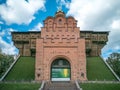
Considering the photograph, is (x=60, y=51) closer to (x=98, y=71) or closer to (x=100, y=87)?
(x=98, y=71)

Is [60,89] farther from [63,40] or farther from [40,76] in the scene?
[63,40]

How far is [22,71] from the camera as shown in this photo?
39219 mm

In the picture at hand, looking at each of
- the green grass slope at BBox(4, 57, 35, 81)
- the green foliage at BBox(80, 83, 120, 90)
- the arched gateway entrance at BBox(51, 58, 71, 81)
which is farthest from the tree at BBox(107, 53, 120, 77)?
the green foliage at BBox(80, 83, 120, 90)

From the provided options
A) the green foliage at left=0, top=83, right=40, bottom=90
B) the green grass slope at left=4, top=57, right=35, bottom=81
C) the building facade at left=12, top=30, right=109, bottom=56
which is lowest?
the green foliage at left=0, top=83, right=40, bottom=90

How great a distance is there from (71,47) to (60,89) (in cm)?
990

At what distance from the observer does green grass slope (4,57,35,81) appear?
119ft

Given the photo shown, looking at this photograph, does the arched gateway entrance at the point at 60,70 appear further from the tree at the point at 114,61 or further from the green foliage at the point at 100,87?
the tree at the point at 114,61

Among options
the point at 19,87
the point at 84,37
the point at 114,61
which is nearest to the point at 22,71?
the point at 19,87

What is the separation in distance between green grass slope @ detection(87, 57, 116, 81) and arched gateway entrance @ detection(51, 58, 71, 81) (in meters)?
3.90

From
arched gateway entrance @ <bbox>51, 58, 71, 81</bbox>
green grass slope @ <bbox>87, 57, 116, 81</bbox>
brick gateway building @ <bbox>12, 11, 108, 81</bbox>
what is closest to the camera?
brick gateway building @ <bbox>12, 11, 108, 81</bbox>

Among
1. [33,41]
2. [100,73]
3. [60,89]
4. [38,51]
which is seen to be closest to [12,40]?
[33,41]

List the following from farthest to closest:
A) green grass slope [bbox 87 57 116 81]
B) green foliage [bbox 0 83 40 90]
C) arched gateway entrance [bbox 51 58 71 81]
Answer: green grass slope [bbox 87 57 116 81] < arched gateway entrance [bbox 51 58 71 81] < green foliage [bbox 0 83 40 90]

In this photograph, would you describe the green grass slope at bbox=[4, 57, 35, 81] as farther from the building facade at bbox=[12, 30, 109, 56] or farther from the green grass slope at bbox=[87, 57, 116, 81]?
the green grass slope at bbox=[87, 57, 116, 81]

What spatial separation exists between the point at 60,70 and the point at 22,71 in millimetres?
7396
